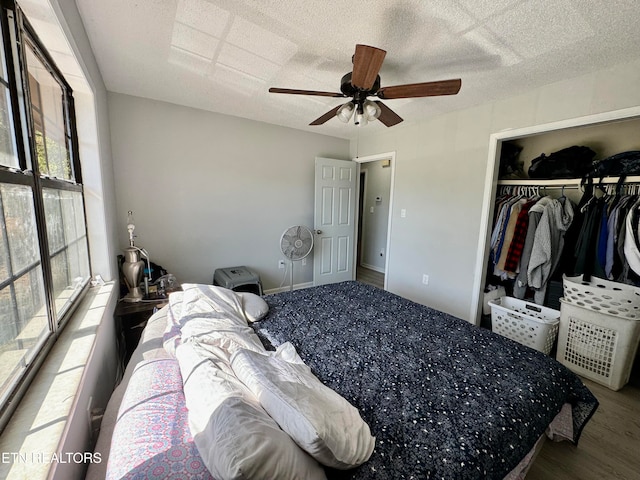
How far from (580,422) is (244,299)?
1.98 metres

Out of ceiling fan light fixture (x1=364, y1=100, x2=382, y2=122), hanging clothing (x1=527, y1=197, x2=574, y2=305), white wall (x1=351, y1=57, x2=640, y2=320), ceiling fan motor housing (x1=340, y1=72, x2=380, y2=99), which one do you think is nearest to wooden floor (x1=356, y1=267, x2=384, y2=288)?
white wall (x1=351, y1=57, x2=640, y2=320)

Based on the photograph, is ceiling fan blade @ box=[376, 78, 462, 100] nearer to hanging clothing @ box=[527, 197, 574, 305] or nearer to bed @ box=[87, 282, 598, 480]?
bed @ box=[87, 282, 598, 480]

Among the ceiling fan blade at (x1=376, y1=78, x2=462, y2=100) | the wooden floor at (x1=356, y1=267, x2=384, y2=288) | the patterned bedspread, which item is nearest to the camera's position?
the patterned bedspread

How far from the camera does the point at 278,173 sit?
3.46m

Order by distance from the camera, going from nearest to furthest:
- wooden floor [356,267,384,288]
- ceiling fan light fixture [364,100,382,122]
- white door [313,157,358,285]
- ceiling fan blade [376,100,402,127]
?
ceiling fan light fixture [364,100,382,122]
ceiling fan blade [376,100,402,127]
white door [313,157,358,285]
wooden floor [356,267,384,288]

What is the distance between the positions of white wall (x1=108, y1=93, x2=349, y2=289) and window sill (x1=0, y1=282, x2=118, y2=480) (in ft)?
5.81

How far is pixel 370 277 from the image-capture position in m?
4.75

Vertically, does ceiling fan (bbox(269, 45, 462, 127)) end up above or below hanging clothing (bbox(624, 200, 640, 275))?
above

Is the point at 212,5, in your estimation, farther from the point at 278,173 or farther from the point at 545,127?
the point at 545,127

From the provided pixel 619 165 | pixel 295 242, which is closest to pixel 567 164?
pixel 619 165

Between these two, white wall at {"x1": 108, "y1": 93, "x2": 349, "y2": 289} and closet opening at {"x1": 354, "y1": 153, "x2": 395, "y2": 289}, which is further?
closet opening at {"x1": 354, "y1": 153, "x2": 395, "y2": 289}

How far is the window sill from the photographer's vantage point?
1.98 feet

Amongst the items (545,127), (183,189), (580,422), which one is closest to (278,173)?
(183,189)

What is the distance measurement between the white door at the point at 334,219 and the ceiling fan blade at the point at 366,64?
2061 mm
